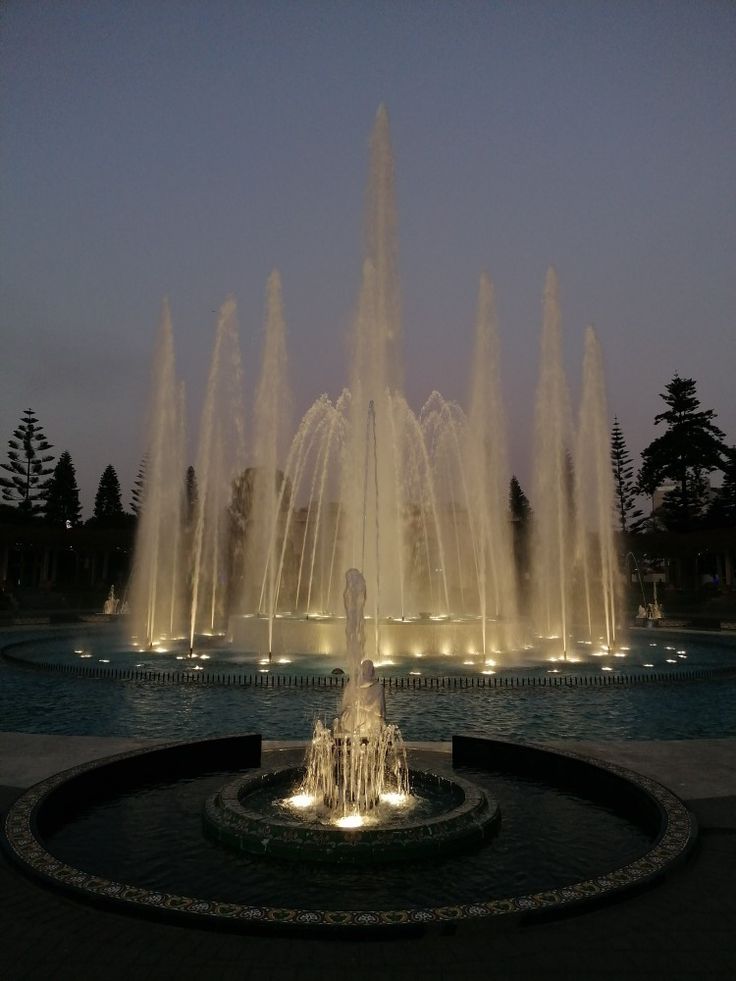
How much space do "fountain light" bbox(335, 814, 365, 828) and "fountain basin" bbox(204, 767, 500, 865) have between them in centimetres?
13

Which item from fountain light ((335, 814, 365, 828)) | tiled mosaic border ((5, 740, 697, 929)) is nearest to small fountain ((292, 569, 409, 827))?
fountain light ((335, 814, 365, 828))

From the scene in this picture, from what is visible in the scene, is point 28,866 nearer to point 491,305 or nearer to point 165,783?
point 165,783

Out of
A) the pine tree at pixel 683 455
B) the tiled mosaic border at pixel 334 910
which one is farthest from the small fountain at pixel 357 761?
the pine tree at pixel 683 455

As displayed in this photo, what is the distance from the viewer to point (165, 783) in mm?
9641

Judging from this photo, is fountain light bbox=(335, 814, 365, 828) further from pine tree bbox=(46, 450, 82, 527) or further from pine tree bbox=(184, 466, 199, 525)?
pine tree bbox=(46, 450, 82, 527)

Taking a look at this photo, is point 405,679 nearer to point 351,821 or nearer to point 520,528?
point 351,821

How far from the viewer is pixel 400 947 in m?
4.99

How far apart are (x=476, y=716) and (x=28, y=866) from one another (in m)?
10.4

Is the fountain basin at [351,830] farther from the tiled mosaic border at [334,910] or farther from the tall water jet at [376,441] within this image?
the tall water jet at [376,441]

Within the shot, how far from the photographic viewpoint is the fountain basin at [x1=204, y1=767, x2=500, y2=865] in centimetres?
681

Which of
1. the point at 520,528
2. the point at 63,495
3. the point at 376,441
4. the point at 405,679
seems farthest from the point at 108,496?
the point at 405,679

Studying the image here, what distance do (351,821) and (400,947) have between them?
2.93 metres

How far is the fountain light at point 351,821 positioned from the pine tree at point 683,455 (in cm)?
6732

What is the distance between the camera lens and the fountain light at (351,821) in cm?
772
